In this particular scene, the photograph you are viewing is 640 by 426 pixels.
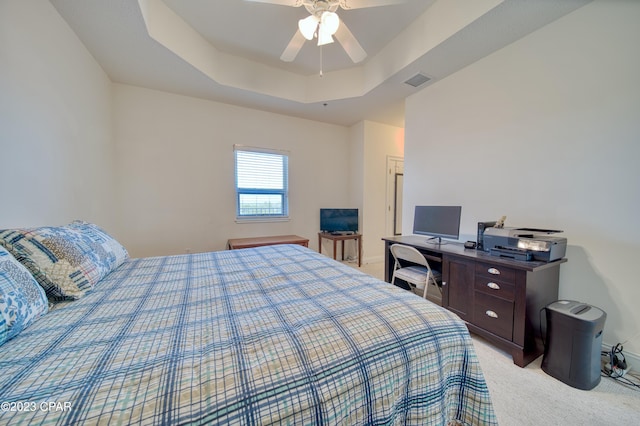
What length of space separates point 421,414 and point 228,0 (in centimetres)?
326

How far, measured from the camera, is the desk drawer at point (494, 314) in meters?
1.75

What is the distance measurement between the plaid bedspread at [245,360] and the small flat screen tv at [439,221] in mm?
1514

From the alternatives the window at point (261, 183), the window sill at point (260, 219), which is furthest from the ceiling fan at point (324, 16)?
the window sill at point (260, 219)

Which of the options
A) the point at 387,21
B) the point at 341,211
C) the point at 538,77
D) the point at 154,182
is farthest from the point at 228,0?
the point at 341,211

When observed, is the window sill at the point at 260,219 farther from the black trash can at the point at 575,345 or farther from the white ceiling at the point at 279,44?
the black trash can at the point at 575,345

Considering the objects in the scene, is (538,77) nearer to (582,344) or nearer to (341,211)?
(582,344)

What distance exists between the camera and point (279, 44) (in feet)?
9.14

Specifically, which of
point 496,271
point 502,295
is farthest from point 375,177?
point 502,295

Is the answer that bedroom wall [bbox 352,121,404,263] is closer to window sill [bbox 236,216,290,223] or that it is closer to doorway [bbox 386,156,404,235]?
doorway [bbox 386,156,404,235]

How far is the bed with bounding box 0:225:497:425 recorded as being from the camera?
556 millimetres

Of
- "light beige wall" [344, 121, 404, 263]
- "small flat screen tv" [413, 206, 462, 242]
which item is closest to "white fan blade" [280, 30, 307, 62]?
"small flat screen tv" [413, 206, 462, 242]

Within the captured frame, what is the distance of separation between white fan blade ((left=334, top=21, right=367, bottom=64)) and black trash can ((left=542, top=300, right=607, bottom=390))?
2607 mm

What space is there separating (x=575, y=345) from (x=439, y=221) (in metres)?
1.33

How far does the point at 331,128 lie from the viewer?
4547 mm
